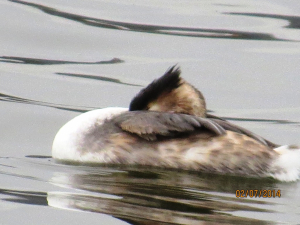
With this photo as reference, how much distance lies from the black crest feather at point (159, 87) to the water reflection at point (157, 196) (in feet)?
2.03

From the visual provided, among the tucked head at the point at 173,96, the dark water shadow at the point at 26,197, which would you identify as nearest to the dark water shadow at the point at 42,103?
the tucked head at the point at 173,96

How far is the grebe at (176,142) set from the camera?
6.33 m

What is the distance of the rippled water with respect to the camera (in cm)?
547

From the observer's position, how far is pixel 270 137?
26.2 ft

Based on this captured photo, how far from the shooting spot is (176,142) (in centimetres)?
643

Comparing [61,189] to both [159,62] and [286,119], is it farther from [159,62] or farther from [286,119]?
[159,62]

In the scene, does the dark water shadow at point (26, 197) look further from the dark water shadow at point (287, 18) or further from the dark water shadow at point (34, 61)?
the dark water shadow at point (287, 18)

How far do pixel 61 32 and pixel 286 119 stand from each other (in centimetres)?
448

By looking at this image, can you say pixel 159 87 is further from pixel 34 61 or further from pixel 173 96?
pixel 34 61
